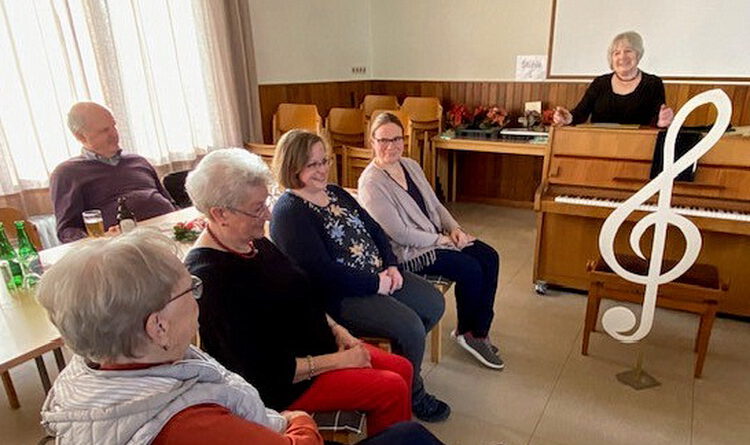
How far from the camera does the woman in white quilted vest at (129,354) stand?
736 millimetres

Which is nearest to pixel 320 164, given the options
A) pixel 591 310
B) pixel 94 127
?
pixel 94 127

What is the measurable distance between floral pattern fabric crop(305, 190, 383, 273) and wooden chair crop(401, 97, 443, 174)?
2478mm

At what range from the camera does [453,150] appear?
4.60 m

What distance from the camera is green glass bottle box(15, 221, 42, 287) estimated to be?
157 centimetres

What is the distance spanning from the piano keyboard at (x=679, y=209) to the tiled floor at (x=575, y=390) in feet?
2.05

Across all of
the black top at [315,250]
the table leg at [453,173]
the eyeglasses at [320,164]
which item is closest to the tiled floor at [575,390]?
the black top at [315,250]

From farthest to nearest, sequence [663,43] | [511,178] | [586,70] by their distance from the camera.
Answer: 1. [511,178]
2. [586,70]
3. [663,43]

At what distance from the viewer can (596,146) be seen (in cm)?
247

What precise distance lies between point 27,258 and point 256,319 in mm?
985

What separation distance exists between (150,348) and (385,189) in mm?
1431

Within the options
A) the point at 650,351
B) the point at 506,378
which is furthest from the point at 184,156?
the point at 650,351

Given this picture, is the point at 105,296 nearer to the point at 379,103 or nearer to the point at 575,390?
the point at 575,390

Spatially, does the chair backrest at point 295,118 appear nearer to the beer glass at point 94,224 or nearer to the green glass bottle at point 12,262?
the beer glass at point 94,224

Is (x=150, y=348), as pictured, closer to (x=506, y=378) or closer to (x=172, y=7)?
(x=506, y=378)
